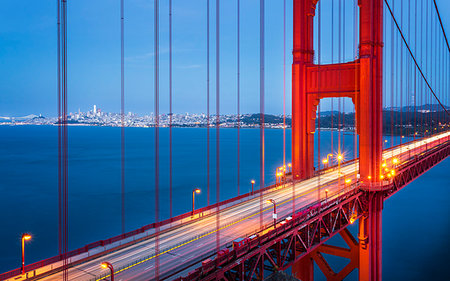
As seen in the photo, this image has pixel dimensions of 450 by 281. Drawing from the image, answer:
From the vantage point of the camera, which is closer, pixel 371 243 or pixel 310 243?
pixel 310 243

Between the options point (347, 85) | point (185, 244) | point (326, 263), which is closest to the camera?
point (185, 244)

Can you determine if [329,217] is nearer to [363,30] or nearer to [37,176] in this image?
[363,30]

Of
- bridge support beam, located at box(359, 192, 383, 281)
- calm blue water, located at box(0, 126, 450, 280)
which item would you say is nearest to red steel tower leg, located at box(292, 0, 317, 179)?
bridge support beam, located at box(359, 192, 383, 281)

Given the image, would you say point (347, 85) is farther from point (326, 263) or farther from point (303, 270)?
point (303, 270)

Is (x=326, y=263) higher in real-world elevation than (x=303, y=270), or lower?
higher

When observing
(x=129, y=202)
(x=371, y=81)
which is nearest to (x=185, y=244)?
(x=371, y=81)

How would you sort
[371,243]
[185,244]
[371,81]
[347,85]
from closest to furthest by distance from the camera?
[185,244], [371,81], [371,243], [347,85]

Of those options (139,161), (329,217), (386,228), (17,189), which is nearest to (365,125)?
(329,217)

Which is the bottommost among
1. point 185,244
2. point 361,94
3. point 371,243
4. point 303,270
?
point 303,270
